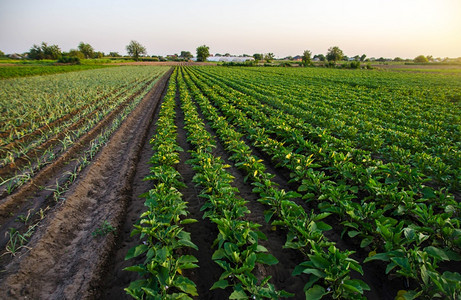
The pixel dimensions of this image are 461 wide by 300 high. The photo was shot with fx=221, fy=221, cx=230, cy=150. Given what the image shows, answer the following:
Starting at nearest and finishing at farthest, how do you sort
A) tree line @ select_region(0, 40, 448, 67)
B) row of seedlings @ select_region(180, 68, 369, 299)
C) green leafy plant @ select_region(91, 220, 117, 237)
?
row of seedlings @ select_region(180, 68, 369, 299) → green leafy plant @ select_region(91, 220, 117, 237) → tree line @ select_region(0, 40, 448, 67)

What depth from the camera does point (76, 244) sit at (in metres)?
3.59

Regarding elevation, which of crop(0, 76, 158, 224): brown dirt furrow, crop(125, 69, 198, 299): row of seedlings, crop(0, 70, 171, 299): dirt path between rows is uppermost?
crop(125, 69, 198, 299): row of seedlings

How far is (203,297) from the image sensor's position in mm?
2807

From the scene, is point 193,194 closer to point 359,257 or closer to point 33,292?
point 33,292

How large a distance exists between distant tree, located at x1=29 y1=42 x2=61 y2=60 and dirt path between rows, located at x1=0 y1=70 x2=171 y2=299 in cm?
9432

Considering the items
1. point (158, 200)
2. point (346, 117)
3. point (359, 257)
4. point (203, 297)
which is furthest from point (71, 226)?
point (346, 117)

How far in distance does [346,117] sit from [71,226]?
10.8 metres

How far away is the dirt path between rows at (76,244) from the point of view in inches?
111

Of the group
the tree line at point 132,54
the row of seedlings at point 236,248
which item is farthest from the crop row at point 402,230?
the tree line at point 132,54

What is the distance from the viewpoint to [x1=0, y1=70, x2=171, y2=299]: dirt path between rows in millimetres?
2816

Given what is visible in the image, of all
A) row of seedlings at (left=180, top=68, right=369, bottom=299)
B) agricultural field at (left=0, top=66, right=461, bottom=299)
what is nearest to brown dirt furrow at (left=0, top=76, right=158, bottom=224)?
agricultural field at (left=0, top=66, right=461, bottom=299)

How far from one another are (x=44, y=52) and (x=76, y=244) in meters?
101

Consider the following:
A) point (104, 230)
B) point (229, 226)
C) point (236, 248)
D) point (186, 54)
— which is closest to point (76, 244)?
point (104, 230)

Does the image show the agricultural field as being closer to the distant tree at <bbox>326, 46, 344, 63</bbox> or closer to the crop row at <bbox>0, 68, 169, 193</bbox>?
the crop row at <bbox>0, 68, 169, 193</bbox>
